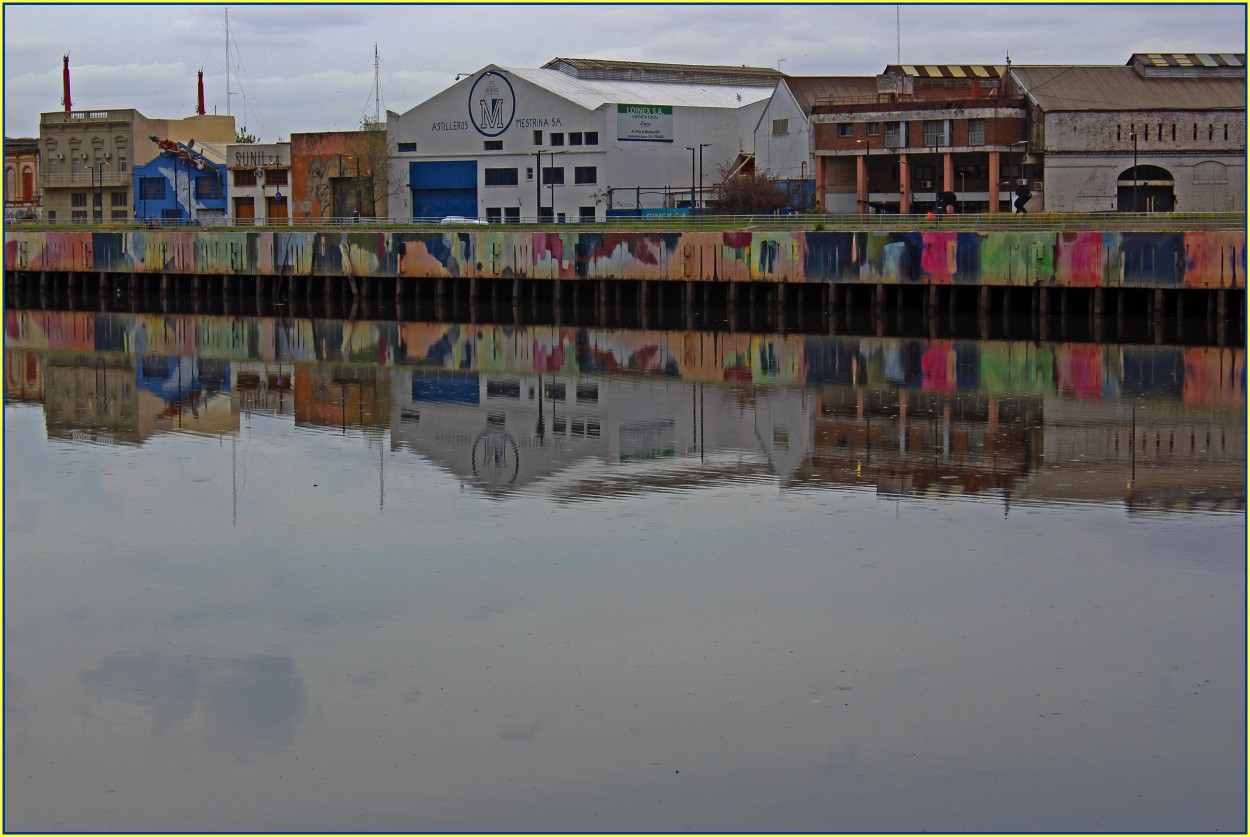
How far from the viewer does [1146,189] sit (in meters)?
80.9

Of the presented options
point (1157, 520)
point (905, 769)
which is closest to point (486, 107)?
point (1157, 520)

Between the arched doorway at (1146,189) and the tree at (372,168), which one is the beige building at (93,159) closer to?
the tree at (372,168)

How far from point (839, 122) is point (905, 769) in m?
75.7

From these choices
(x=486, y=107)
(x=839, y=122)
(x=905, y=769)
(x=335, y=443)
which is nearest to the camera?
(x=905, y=769)

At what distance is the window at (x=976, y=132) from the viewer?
82.1m

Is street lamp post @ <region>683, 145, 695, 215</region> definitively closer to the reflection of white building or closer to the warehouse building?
the warehouse building

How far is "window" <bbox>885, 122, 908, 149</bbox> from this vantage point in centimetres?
8419

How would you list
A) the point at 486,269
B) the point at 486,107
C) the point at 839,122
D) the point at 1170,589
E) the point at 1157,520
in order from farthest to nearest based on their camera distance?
the point at 486,107, the point at 839,122, the point at 486,269, the point at 1157,520, the point at 1170,589

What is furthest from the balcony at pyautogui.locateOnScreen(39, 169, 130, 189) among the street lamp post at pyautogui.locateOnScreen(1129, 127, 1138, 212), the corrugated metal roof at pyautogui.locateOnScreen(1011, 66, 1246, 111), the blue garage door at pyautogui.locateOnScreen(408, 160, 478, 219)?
the street lamp post at pyautogui.locateOnScreen(1129, 127, 1138, 212)

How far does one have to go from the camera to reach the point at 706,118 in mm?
94875

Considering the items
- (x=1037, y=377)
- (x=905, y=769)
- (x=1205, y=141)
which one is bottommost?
(x=905, y=769)

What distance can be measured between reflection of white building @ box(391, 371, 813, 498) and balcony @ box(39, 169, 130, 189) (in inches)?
2948

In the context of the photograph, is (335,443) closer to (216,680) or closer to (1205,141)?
(216,680)

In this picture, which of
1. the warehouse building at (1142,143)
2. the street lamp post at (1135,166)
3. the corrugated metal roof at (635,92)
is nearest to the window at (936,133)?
the warehouse building at (1142,143)
